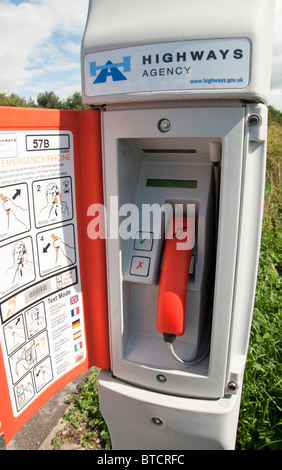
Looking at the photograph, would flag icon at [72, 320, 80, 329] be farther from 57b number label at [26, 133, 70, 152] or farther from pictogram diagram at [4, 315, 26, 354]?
57b number label at [26, 133, 70, 152]

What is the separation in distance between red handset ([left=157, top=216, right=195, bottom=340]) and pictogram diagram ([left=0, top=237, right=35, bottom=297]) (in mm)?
472

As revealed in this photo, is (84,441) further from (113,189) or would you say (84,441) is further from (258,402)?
(113,189)

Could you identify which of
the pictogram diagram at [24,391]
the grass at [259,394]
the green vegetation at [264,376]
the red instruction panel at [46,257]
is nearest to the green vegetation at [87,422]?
the grass at [259,394]

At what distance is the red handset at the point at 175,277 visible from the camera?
4.38ft

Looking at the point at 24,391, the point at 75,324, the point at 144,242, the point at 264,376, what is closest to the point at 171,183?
the point at 144,242

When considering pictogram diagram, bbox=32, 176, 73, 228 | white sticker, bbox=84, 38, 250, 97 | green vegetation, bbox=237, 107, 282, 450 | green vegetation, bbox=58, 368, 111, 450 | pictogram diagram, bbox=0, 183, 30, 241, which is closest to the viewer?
white sticker, bbox=84, 38, 250, 97

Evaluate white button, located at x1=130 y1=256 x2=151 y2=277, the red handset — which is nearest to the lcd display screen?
the red handset

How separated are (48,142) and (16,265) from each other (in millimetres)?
420

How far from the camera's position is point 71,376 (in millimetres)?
1525

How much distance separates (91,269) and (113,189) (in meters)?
0.34

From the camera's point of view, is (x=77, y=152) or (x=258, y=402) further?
(x=258, y=402)

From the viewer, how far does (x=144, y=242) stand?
141 centimetres

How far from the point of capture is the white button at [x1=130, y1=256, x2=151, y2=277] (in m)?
1.39
